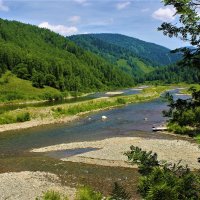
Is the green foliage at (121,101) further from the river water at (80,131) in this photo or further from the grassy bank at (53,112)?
the river water at (80,131)

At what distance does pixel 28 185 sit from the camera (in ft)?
110

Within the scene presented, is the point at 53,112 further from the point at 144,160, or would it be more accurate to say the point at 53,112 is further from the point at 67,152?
the point at 144,160

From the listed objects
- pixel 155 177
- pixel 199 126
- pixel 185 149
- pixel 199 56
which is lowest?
pixel 185 149

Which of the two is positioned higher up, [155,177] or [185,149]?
[155,177]

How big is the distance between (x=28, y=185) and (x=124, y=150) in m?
16.3

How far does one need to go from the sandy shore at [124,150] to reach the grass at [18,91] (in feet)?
275

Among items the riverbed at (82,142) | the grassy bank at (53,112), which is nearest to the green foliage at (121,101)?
the grassy bank at (53,112)

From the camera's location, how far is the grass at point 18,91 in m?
138

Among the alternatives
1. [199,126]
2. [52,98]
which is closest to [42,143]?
[199,126]

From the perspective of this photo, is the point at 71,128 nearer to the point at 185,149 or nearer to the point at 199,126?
the point at 185,149

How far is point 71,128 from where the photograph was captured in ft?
229

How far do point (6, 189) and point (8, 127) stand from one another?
39.9 m

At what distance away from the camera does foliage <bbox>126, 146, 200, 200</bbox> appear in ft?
30.8

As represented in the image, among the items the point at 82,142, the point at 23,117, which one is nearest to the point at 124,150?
the point at 82,142
